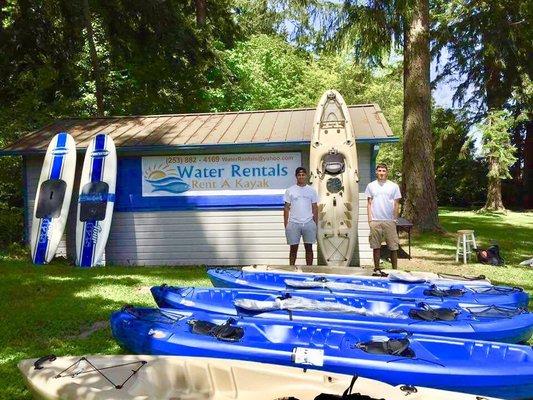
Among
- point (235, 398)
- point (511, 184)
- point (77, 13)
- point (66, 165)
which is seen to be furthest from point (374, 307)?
point (511, 184)

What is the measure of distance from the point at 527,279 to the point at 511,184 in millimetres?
21213

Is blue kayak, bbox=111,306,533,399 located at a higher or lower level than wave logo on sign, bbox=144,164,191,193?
lower

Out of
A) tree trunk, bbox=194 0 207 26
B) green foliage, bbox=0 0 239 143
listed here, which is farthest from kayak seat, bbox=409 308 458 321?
tree trunk, bbox=194 0 207 26

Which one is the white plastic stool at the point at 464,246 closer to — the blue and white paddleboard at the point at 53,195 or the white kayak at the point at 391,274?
the white kayak at the point at 391,274

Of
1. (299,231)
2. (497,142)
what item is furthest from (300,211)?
(497,142)

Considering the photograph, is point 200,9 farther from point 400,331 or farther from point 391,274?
point 400,331

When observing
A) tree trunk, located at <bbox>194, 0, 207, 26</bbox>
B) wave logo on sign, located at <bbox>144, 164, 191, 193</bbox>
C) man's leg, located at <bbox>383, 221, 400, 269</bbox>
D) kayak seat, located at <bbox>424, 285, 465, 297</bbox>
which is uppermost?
tree trunk, located at <bbox>194, 0, 207, 26</bbox>

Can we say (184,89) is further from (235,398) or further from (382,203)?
(235,398)

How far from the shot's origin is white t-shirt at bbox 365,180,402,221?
7547 millimetres

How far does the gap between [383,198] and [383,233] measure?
549 mm

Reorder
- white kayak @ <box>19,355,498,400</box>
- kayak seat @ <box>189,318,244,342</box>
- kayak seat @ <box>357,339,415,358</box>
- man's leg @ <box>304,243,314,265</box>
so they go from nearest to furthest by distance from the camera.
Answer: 1. white kayak @ <box>19,355,498,400</box>
2. kayak seat @ <box>357,339,415,358</box>
3. kayak seat @ <box>189,318,244,342</box>
4. man's leg @ <box>304,243,314,265</box>

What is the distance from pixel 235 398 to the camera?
3449 millimetres

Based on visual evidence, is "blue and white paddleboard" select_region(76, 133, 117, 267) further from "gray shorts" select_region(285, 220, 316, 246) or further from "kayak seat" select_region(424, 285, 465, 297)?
"kayak seat" select_region(424, 285, 465, 297)

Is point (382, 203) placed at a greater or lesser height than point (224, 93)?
lesser
